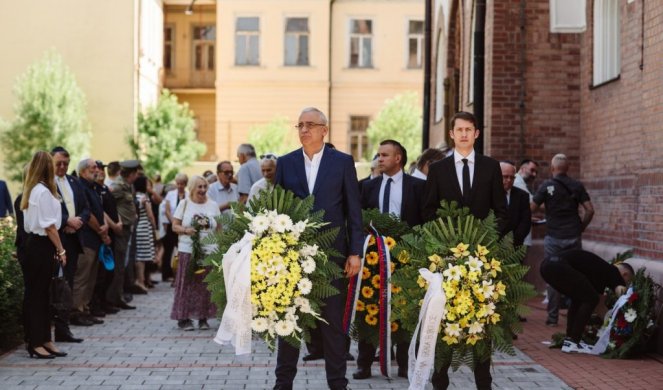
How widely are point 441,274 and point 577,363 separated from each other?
3.28 m

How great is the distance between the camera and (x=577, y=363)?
10.6 m

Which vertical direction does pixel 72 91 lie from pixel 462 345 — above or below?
above

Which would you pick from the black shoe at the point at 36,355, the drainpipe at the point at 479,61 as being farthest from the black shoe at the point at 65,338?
the drainpipe at the point at 479,61

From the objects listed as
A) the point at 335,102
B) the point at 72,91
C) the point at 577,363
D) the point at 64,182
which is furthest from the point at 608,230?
the point at 335,102

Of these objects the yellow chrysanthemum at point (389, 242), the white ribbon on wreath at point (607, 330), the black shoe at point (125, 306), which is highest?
the yellow chrysanthemum at point (389, 242)

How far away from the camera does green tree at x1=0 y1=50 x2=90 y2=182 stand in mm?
39344

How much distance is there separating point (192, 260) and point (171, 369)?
3.27 meters

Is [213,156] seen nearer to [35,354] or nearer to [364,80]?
[364,80]

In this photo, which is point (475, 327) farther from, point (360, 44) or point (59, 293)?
point (360, 44)

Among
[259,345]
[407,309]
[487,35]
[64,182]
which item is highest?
[487,35]

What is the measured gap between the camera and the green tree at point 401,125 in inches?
1725

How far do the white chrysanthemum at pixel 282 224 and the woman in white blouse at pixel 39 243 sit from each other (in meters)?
3.65

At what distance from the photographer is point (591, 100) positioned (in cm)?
1572

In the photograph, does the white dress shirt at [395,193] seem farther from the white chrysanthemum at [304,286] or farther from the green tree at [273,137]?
the green tree at [273,137]
